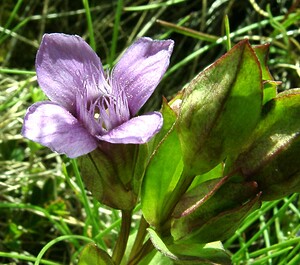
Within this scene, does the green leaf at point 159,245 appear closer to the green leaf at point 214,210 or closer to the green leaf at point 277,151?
the green leaf at point 214,210

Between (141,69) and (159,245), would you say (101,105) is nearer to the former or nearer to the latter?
(141,69)

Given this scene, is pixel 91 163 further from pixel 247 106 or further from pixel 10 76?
pixel 10 76

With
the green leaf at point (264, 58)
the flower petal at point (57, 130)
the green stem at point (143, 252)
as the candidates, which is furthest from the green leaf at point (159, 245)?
the green leaf at point (264, 58)

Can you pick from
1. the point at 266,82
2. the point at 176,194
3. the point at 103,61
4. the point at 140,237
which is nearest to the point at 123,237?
the point at 140,237

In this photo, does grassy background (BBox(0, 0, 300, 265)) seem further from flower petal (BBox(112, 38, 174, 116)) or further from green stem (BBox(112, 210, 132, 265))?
flower petal (BBox(112, 38, 174, 116))

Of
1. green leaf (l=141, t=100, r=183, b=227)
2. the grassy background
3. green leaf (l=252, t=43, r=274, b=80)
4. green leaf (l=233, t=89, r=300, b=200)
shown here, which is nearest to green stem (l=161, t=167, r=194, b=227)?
green leaf (l=141, t=100, r=183, b=227)

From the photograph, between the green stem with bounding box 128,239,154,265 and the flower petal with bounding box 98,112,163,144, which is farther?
the green stem with bounding box 128,239,154,265
